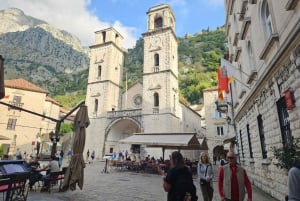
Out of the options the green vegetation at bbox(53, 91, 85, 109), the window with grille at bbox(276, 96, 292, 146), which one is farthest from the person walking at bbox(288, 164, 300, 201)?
the green vegetation at bbox(53, 91, 85, 109)

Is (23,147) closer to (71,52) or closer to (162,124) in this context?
(162,124)

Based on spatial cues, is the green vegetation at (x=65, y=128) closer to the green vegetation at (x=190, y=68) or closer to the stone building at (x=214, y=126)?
the green vegetation at (x=190, y=68)

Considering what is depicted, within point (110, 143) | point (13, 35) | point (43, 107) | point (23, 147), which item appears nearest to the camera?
point (110, 143)

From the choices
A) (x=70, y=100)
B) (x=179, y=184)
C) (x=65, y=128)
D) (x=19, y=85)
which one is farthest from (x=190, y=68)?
(x=179, y=184)

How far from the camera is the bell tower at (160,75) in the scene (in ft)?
86.8

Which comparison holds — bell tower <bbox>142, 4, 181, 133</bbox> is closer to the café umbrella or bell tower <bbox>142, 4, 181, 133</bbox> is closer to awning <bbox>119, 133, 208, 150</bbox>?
awning <bbox>119, 133, 208, 150</bbox>

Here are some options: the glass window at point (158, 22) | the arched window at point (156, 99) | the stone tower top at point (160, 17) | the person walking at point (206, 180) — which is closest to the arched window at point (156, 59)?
the stone tower top at point (160, 17)

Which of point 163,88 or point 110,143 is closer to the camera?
point 163,88

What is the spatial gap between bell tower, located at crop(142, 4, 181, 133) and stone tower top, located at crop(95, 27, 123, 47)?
6549mm

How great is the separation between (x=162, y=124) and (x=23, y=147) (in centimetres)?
2309

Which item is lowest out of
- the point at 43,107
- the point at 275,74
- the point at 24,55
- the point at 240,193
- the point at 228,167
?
the point at 240,193

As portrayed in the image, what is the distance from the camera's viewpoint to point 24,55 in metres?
95.6

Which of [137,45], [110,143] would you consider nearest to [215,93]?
[110,143]

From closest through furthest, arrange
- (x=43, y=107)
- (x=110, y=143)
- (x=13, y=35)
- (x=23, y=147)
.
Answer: (x=110, y=143)
(x=23, y=147)
(x=43, y=107)
(x=13, y=35)
